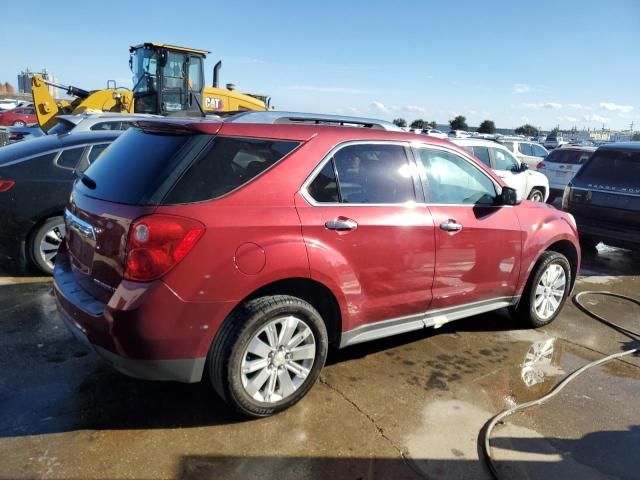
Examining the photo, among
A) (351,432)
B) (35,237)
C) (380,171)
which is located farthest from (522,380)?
(35,237)

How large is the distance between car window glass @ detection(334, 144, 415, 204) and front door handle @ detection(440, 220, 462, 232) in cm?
32

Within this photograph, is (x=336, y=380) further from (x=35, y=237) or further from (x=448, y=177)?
(x=35, y=237)

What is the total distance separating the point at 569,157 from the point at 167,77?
10962 millimetres

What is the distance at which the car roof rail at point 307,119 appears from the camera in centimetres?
335

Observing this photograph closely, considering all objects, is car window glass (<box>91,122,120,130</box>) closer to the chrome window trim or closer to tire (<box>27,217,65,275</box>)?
tire (<box>27,217,65,275</box>)

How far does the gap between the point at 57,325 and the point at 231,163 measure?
2451 millimetres

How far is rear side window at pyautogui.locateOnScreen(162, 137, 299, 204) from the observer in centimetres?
283

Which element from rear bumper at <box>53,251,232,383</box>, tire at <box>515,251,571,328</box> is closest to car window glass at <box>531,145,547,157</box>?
tire at <box>515,251,571,328</box>

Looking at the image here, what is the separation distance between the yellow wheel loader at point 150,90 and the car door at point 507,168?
23.5 ft

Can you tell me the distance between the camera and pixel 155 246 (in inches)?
105

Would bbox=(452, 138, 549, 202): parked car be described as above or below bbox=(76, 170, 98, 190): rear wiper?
below

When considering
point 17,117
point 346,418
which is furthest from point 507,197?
point 17,117

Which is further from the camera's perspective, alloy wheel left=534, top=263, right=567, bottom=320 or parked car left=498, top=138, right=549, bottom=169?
parked car left=498, top=138, right=549, bottom=169

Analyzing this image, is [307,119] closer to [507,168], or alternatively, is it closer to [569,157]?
[507,168]
